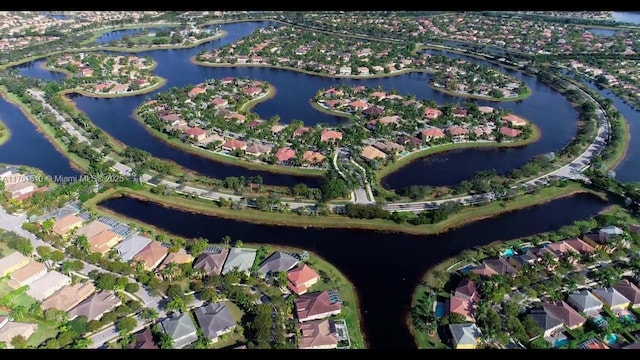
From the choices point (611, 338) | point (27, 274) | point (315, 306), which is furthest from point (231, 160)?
point (611, 338)

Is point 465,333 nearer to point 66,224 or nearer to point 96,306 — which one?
point 96,306

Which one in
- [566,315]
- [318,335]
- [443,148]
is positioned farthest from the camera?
[443,148]

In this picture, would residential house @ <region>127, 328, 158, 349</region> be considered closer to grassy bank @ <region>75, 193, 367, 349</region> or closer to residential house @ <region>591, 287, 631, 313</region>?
grassy bank @ <region>75, 193, 367, 349</region>

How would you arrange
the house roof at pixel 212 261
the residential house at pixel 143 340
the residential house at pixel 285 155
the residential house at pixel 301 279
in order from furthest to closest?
the residential house at pixel 285 155
the house roof at pixel 212 261
the residential house at pixel 301 279
the residential house at pixel 143 340

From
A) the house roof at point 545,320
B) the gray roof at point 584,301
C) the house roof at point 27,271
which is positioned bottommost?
the house roof at point 27,271

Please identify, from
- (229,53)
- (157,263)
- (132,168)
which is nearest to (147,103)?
(132,168)

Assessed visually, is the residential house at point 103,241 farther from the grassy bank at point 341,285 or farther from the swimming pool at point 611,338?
the swimming pool at point 611,338

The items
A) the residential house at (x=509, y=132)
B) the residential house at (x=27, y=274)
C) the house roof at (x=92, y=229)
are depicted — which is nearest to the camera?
the residential house at (x=27, y=274)

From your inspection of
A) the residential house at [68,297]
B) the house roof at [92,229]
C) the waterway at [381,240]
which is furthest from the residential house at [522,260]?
the house roof at [92,229]
